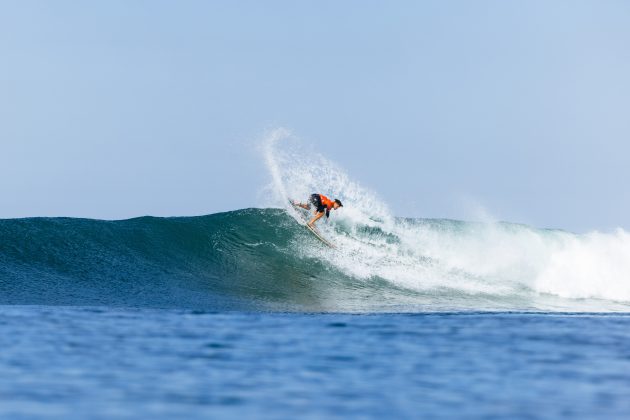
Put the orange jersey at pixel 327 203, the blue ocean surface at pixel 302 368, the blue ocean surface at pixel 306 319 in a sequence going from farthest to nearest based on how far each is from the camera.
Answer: the orange jersey at pixel 327 203, the blue ocean surface at pixel 306 319, the blue ocean surface at pixel 302 368

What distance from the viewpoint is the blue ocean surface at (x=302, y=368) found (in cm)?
568

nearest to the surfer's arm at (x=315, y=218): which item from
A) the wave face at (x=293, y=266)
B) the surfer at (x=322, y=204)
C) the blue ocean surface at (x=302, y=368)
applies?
the surfer at (x=322, y=204)

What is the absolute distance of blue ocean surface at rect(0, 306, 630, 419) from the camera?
568 cm

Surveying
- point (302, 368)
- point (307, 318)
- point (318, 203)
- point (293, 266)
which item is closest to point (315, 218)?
point (318, 203)

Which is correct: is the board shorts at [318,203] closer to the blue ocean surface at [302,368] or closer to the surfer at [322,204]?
the surfer at [322,204]

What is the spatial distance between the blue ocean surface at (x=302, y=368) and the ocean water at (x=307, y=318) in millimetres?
29

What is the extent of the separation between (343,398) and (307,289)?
10.0 m

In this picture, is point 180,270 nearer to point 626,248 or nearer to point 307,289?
point 307,289

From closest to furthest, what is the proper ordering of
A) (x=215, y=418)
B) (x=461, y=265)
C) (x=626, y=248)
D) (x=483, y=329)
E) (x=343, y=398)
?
(x=215, y=418) < (x=343, y=398) < (x=483, y=329) < (x=461, y=265) < (x=626, y=248)

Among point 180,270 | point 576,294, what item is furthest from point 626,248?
point 180,270

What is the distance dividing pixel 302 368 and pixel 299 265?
10.5 metres

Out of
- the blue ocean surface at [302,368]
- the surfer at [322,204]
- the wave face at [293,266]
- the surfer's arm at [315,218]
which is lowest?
the blue ocean surface at [302,368]

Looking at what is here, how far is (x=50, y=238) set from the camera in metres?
16.9

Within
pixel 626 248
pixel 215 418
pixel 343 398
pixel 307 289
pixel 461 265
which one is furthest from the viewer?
pixel 626 248
